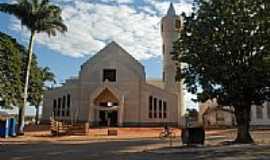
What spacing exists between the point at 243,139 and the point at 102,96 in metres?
29.7

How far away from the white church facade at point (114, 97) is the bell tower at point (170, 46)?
0.66 meters

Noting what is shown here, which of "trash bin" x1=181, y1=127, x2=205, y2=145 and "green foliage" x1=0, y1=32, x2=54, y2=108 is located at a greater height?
"green foliage" x1=0, y1=32, x2=54, y2=108

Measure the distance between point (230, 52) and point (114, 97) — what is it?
2929cm

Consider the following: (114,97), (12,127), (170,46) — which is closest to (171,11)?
(170,46)

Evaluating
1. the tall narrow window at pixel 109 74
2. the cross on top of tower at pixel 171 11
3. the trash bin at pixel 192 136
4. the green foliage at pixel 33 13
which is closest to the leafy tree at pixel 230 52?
the trash bin at pixel 192 136

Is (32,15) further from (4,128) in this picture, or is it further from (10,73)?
(4,128)

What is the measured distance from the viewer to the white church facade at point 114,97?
172 feet

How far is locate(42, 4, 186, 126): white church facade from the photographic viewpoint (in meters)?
52.3

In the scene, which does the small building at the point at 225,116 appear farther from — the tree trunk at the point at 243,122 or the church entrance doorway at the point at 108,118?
the tree trunk at the point at 243,122

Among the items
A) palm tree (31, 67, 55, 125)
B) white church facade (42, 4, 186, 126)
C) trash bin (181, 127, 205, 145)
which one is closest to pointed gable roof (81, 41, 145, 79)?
white church facade (42, 4, 186, 126)

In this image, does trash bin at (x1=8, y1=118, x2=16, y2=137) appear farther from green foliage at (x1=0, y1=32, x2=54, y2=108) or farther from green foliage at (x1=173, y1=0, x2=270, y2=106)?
green foliage at (x1=173, y1=0, x2=270, y2=106)

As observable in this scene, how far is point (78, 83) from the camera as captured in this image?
54.4 m

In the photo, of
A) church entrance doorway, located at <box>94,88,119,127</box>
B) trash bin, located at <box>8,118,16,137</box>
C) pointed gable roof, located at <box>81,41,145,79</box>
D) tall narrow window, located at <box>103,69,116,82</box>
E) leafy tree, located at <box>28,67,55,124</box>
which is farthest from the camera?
leafy tree, located at <box>28,67,55,124</box>

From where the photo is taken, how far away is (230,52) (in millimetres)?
24531
